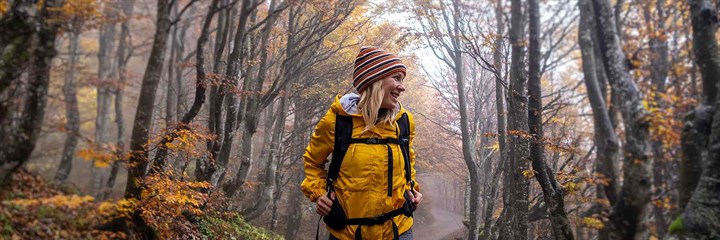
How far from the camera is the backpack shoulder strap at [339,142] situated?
2822mm

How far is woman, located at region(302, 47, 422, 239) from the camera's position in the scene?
109 inches

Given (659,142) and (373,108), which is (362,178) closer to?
(373,108)

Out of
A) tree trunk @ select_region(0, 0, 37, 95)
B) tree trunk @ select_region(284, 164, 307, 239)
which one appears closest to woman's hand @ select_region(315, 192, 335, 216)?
tree trunk @ select_region(0, 0, 37, 95)

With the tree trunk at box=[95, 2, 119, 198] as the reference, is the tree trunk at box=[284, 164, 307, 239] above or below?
below

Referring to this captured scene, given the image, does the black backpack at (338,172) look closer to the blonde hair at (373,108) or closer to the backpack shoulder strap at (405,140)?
the backpack shoulder strap at (405,140)

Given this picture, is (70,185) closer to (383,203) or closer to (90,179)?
(90,179)

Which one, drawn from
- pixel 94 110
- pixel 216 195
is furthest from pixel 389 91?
pixel 216 195

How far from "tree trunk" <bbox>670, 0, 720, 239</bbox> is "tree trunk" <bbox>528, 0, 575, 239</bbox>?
1110 mm

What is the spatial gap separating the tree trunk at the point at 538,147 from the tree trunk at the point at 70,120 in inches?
183

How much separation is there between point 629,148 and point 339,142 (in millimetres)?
2543

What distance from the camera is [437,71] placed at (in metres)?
15.2

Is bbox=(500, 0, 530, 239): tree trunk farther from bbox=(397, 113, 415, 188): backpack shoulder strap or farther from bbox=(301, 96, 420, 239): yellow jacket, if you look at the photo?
bbox=(301, 96, 420, 239): yellow jacket

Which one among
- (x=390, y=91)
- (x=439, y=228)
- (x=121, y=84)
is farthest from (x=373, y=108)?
(x=439, y=228)

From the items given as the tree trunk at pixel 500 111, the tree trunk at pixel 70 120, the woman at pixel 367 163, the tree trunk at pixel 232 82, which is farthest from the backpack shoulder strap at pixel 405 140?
the tree trunk at pixel 500 111
